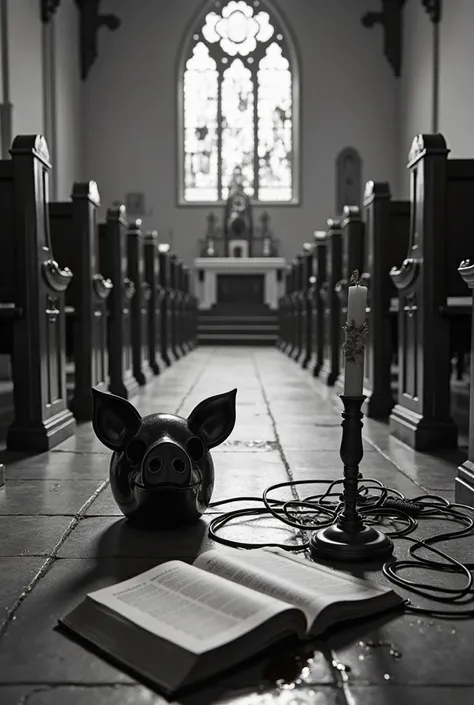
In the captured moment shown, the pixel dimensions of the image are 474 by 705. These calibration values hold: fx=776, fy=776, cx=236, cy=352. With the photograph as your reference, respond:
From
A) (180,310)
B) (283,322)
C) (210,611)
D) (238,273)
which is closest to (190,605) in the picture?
(210,611)

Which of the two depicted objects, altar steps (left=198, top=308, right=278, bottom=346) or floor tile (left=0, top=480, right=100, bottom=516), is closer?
floor tile (left=0, top=480, right=100, bottom=516)

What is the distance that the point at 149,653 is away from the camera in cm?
119

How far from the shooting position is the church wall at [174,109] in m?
14.4

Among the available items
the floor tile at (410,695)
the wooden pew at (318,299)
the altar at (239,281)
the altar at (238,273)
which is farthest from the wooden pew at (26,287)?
the altar at (239,281)

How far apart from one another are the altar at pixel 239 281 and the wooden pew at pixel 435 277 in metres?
9.82

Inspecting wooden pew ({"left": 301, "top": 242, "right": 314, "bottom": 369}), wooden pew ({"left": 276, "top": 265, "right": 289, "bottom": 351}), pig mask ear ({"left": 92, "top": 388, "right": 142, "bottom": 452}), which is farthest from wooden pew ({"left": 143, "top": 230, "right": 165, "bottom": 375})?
pig mask ear ({"left": 92, "top": 388, "right": 142, "bottom": 452})

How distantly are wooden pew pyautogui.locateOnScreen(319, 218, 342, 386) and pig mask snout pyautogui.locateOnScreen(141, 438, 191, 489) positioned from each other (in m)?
3.97

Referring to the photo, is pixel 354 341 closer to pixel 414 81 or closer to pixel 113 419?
pixel 113 419

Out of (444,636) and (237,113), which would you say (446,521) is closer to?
(444,636)

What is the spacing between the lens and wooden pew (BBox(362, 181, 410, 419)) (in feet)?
13.8

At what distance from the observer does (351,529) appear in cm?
174

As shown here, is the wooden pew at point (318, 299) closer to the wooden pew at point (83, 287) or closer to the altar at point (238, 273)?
the wooden pew at point (83, 287)

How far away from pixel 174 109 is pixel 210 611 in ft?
47.1

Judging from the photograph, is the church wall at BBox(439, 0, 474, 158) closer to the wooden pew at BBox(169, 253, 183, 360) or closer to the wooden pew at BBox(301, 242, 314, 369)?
the wooden pew at BBox(301, 242, 314, 369)
